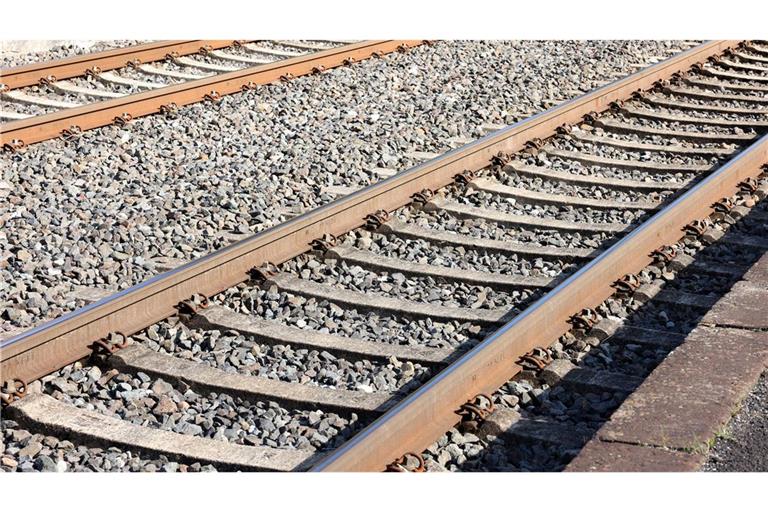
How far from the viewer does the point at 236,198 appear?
801 centimetres

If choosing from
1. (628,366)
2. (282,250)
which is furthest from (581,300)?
(282,250)

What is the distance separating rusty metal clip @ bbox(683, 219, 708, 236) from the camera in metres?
7.19

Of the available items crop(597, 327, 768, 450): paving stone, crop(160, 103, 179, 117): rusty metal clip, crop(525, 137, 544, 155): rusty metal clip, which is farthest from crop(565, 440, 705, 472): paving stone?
crop(160, 103, 179, 117): rusty metal clip

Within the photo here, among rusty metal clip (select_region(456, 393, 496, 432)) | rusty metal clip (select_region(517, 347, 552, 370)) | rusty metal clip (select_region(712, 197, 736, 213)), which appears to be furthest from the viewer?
rusty metal clip (select_region(712, 197, 736, 213))

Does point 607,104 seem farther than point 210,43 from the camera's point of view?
No

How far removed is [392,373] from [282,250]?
5.09 ft

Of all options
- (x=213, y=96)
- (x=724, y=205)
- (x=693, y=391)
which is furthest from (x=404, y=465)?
(x=213, y=96)

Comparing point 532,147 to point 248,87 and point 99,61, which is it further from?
point 99,61

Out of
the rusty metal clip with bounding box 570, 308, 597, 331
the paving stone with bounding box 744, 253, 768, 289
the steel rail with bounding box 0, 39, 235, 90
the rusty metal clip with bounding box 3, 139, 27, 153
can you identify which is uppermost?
the steel rail with bounding box 0, 39, 235, 90

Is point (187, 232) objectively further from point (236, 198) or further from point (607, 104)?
point (607, 104)

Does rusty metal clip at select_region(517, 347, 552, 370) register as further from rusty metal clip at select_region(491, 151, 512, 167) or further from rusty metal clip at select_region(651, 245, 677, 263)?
rusty metal clip at select_region(491, 151, 512, 167)

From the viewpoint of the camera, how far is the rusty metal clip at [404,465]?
4531 millimetres

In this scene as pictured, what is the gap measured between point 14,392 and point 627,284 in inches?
118

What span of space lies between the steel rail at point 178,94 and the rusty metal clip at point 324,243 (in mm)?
3148
